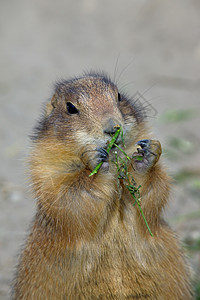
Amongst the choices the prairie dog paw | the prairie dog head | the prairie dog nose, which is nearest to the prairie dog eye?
the prairie dog head

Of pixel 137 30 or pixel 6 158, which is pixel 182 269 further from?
pixel 137 30

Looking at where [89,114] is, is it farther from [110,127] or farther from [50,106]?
[50,106]

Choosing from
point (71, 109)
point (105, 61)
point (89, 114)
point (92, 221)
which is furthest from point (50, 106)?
point (105, 61)

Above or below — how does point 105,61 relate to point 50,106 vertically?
above

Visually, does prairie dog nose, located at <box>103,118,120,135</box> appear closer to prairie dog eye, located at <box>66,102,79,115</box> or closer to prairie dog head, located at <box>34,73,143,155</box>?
prairie dog head, located at <box>34,73,143,155</box>

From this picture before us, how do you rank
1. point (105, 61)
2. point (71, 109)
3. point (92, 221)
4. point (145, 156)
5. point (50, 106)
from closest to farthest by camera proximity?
point (92, 221) < point (145, 156) < point (71, 109) < point (50, 106) < point (105, 61)

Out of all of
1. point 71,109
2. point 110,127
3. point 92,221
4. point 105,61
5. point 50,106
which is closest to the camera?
point 110,127

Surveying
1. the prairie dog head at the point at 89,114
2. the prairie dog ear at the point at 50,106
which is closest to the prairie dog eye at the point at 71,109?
the prairie dog head at the point at 89,114
